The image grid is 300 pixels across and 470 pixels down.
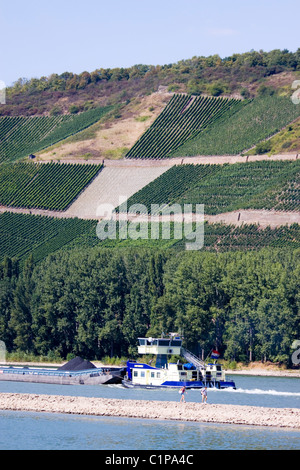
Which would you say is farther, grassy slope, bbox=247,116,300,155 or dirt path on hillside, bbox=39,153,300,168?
grassy slope, bbox=247,116,300,155

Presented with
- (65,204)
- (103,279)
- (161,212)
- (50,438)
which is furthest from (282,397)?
(65,204)

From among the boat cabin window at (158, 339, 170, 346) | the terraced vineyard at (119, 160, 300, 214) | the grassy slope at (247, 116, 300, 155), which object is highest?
the grassy slope at (247, 116, 300, 155)

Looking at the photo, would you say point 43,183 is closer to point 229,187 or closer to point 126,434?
point 229,187

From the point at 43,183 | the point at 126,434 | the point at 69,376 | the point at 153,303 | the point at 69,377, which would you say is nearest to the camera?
the point at 126,434

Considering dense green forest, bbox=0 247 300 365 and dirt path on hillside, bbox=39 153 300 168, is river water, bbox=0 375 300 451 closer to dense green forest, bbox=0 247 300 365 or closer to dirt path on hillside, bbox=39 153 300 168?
dense green forest, bbox=0 247 300 365

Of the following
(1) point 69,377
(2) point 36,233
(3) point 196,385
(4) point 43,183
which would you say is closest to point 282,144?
(4) point 43,183

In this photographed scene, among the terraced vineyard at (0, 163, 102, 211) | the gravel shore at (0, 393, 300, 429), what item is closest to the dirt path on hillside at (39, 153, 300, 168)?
the terraced vineyard at (0, 163, 102, 211)
